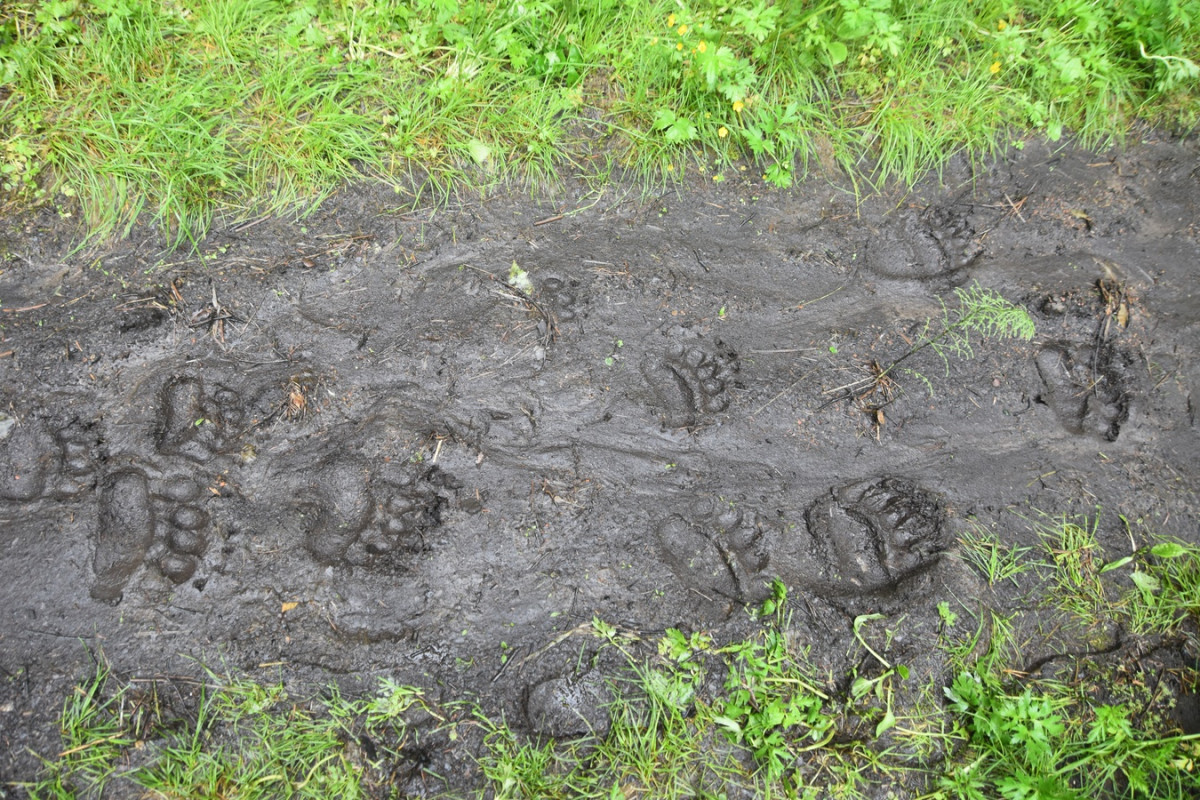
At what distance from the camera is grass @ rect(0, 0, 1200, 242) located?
236cm

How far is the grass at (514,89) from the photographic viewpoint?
7.73 feet

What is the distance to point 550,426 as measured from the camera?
2236 millimetres

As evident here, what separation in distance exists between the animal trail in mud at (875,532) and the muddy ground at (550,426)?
10 millimetres

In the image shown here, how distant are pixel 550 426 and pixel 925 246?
5.22 ft

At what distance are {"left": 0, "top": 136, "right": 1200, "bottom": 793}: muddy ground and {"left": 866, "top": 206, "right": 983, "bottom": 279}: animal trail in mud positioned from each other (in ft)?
0.05

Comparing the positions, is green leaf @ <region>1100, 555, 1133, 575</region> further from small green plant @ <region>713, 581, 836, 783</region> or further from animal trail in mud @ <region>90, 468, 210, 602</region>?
animal trail in mud @ <region>90, 468, 210, 602</region>

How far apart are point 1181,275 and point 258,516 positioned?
342cm

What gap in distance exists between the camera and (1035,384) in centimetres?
239

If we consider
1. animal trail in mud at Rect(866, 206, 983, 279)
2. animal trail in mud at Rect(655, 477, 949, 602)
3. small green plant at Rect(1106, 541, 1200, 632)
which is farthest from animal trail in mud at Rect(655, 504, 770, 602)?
small green plant at Rect(1106, 541, 1200, 632)

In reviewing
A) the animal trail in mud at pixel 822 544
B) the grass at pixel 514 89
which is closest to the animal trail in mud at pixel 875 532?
the animal trail in mud at pixel 822 544

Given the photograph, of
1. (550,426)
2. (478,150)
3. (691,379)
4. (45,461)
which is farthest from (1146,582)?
(45,461)

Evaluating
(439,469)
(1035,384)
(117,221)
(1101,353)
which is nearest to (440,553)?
(439,469)

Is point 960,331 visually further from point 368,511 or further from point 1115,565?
point 368,511

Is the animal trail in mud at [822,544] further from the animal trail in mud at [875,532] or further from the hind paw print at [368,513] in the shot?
the hind paw print at [368,513]
